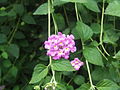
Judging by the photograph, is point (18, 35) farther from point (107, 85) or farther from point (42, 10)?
point (107, 85)

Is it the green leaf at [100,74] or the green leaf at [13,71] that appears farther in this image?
the green leaf at [13,71]

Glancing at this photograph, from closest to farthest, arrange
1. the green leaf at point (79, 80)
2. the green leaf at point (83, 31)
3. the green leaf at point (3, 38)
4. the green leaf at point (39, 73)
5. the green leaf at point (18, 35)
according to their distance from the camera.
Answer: the green leaf at point (39, 73) < the green leaf at point (83, 31) < the green leaf at point (79, 80) < the green leaf at point (3, 38) < the green leaf at point (18, 35)

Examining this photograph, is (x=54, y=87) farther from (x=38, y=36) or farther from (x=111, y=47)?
(x=38, y=36)

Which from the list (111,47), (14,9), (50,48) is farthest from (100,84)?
(14,9)

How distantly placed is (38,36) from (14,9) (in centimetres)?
25

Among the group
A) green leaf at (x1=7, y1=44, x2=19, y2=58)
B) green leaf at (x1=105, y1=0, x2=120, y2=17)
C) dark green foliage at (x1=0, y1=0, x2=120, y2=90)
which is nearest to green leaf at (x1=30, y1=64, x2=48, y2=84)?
dark green foliage at (x1=0, y1=0, x2=120, y2=90)

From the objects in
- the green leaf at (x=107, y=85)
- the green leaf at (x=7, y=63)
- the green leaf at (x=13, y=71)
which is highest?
the green leaf at (x=107, y=85)

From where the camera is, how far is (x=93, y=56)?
113cm

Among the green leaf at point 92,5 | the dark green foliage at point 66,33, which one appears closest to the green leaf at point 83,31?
the dark green foliage at point 66,33

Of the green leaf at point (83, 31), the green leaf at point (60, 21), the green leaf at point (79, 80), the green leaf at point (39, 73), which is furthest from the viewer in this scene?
the green leaf at point (60, 21)

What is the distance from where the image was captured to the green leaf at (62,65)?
1.06m

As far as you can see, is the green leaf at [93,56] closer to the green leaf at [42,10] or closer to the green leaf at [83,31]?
the green leaf at [83,31]

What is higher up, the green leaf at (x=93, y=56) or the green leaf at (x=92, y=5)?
the green leaf at (x=92, y=5)

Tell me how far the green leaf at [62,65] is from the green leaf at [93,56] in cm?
9
